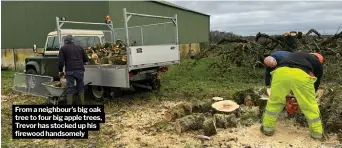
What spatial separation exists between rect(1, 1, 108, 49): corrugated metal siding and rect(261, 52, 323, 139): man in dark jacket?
43.5 feet

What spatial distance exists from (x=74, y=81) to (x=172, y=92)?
2.85m

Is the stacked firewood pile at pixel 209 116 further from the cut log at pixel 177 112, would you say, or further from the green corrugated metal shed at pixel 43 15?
the green corrugated metal shed at pixel 43 15

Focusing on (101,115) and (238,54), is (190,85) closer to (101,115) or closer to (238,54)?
→ (238,54)

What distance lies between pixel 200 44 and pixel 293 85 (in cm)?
2081

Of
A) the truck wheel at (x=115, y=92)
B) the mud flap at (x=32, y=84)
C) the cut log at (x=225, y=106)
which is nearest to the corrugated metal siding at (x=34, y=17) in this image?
the mud flap at (x=32, y=84)

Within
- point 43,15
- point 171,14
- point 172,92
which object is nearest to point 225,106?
point 172,92

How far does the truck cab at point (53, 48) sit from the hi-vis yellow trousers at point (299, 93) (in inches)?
253

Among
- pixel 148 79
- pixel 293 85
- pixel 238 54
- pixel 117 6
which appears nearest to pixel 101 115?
pixel 148 79

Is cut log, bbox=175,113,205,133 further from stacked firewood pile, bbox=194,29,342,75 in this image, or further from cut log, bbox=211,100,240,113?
stacked firewood pile, bbox=194,29,342,75

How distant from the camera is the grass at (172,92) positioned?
→ 591 cm

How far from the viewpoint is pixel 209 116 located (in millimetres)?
6512

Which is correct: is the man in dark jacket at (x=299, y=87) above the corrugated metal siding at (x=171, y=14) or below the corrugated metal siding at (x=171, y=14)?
below

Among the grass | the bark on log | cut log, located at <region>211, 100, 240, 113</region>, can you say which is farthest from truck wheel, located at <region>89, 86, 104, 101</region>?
cut log, located at <region>211, 100, 240, 113</region>

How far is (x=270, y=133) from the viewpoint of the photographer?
5438 millimetres
